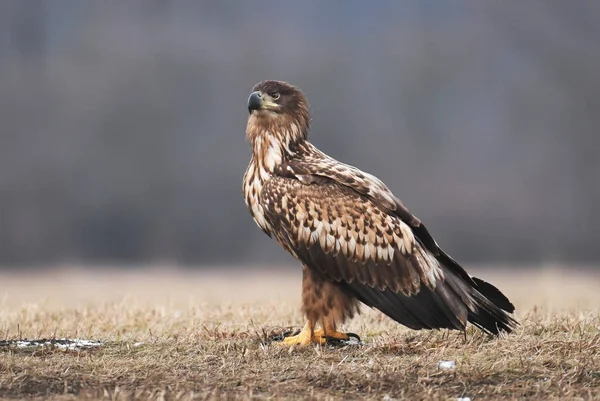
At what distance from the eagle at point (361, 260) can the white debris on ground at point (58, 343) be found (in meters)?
1.40

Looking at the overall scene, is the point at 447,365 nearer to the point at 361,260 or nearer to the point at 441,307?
the point at 441,307

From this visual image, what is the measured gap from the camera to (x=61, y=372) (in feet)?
18.6

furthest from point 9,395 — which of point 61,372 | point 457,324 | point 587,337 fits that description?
point 587,337

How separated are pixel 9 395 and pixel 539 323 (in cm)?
417

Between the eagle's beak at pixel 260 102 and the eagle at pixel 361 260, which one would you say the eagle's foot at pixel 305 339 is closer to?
the eagle at pixel 361 260

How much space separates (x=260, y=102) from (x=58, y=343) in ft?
7.78

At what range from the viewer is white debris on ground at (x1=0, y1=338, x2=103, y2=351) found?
21.4 feet

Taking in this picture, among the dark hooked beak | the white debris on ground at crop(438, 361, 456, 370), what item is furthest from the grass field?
the dark hooked beak

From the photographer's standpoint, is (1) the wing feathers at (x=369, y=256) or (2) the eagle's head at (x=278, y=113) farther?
(2) the eagle's head at (x=278, y=113)

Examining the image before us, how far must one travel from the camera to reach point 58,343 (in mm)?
6672

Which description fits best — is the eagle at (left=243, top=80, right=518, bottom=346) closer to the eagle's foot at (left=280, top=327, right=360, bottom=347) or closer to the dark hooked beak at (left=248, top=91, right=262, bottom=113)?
the eagle's foot at (left=280, top=327, right=360, bottom=347)

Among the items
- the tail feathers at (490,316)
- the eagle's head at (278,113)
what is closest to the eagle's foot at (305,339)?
the tail feathers at (490,316)

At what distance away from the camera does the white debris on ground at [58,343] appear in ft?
21.4

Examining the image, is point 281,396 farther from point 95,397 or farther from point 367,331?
point 367,331
